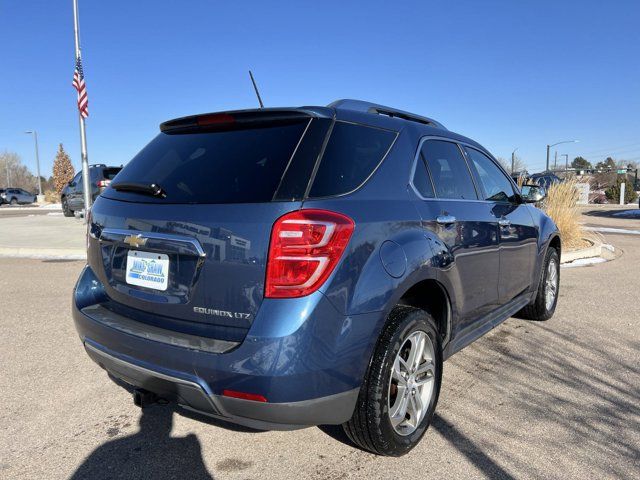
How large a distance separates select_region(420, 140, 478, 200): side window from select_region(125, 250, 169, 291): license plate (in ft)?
5.47

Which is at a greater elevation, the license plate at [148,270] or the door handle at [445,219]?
the door handle at [445,219]

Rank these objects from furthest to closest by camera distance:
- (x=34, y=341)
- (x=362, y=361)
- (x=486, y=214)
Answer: (x=34, y=341), (x=486, y=214), (x=362, y=361)

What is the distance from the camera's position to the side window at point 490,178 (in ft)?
12.4

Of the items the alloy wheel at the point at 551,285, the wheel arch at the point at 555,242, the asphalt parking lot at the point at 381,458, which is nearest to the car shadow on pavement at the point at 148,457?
the asphalt parking lot at the point at 381,458

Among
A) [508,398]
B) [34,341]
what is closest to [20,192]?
[34,341]

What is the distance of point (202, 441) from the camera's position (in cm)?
274

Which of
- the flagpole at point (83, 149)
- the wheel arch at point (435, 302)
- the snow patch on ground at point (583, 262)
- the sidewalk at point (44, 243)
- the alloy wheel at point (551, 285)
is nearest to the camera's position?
the wheel arch at point (435, 302)

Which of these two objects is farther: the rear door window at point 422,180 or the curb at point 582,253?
the curb at point 582,253

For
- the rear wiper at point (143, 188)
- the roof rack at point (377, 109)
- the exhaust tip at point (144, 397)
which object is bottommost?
the exhaust tip at point (144, 397)

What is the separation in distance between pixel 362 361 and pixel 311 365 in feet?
0.98

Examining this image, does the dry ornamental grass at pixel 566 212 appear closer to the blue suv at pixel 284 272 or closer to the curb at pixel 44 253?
the blue suv at pixel 284 272

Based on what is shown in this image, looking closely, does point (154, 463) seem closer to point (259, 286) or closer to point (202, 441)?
point (202, 441)

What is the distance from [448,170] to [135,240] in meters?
2.05

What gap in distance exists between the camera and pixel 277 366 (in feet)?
6.58
